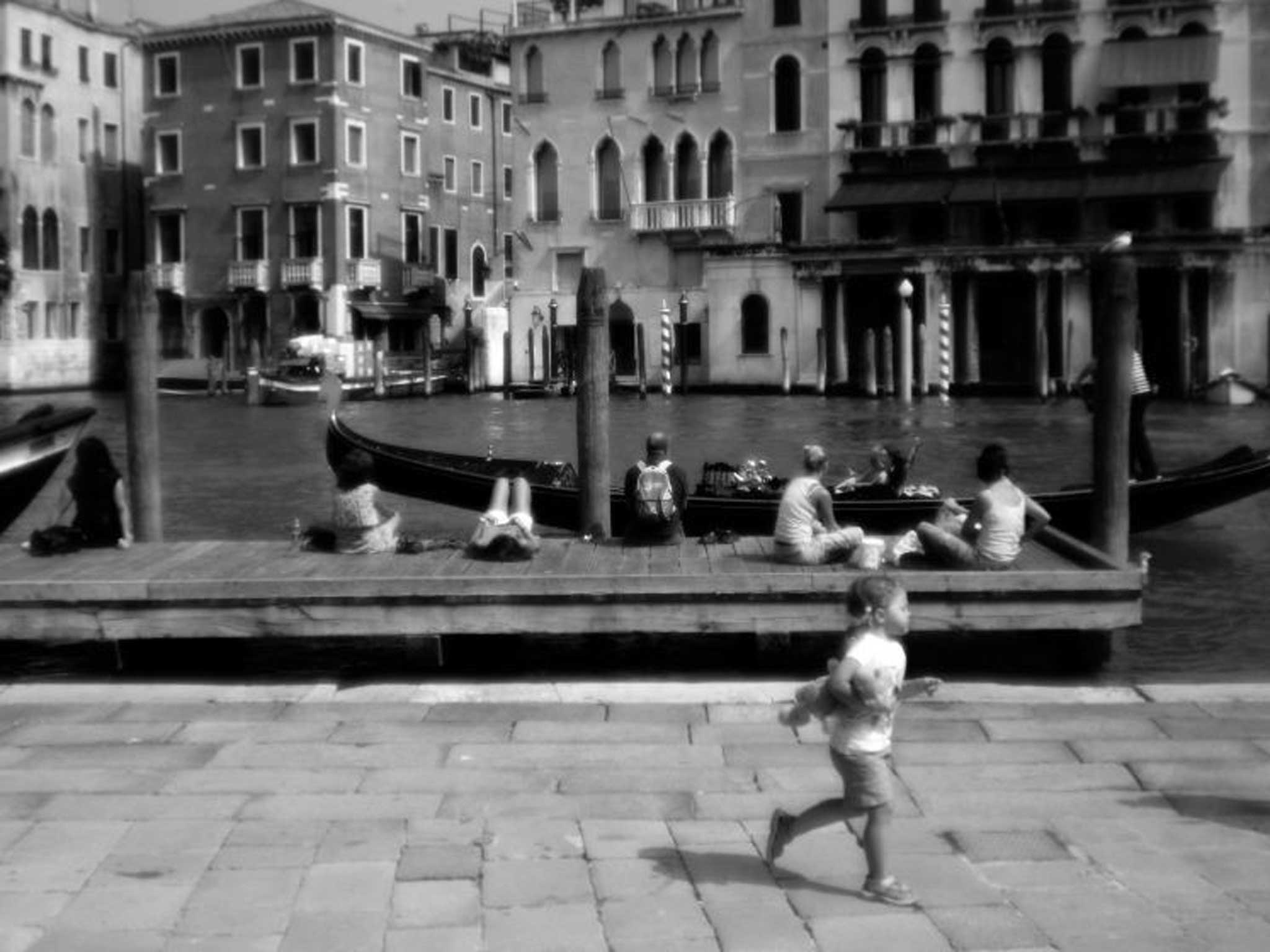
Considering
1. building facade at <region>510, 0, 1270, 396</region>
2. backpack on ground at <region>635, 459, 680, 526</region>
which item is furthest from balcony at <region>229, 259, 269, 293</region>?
backpack on ground at <region>635, 459, 680, 526</region>

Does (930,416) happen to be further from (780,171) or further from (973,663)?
(973,663)

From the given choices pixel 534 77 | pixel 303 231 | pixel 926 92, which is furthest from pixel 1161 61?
pixel 303 231

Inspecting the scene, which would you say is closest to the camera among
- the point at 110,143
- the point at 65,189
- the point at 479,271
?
the point at 65,189

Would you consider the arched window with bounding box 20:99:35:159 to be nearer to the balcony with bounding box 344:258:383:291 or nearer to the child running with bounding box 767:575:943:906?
the balcony with bounding box 344:258:383:291

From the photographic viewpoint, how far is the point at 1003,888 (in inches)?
211

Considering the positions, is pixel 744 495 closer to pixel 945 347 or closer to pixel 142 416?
pixel 142 416

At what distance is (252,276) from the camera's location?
4972 cm

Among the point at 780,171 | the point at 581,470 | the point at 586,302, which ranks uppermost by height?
the point at 780,171

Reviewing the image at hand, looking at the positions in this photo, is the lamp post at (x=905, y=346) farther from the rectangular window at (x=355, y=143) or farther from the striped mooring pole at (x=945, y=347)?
the rectangular window at (x=355, y=143)

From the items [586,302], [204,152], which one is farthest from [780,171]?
[586,302]

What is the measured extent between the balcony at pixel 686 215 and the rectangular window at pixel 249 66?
39.2 feet

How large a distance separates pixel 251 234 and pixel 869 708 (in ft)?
154

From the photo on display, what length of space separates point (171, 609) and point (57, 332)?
44.3 m

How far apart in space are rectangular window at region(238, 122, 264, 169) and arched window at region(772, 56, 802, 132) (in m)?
14.5
